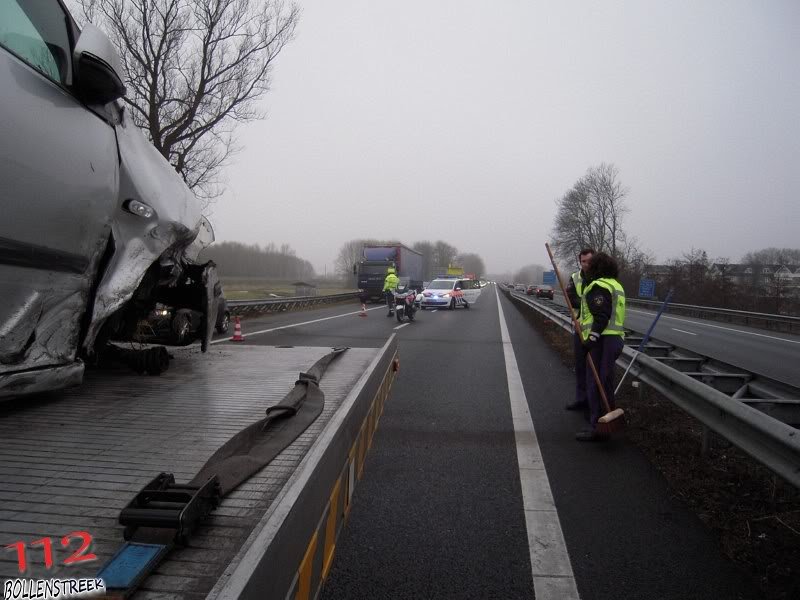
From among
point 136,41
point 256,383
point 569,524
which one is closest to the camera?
point 569,524

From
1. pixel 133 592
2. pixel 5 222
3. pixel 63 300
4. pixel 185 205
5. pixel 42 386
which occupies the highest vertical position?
pixel 185 205

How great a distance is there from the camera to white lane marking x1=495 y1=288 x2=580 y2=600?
2477 millimetres

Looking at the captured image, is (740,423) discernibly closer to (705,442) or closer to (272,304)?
(705,442)

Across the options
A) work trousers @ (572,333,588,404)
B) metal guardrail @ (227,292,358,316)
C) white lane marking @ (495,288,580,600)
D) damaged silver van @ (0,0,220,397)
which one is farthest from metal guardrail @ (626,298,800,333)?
damaged silver van @ (0,0,220,397)

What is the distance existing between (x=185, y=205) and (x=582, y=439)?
13.0 feet

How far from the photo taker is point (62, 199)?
219 centimetres

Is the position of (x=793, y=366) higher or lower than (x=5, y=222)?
lower

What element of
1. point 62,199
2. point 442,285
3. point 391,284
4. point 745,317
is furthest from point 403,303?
point 745,317

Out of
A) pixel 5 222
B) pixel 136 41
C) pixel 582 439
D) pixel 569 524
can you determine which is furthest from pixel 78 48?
pixel 136 41

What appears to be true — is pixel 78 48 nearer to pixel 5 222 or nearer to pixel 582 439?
pixel 5 222

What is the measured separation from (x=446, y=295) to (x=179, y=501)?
26.5 meters

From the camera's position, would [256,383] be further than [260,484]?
Yes

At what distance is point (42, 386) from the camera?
229 centimetres

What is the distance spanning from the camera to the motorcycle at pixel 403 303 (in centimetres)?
1844
